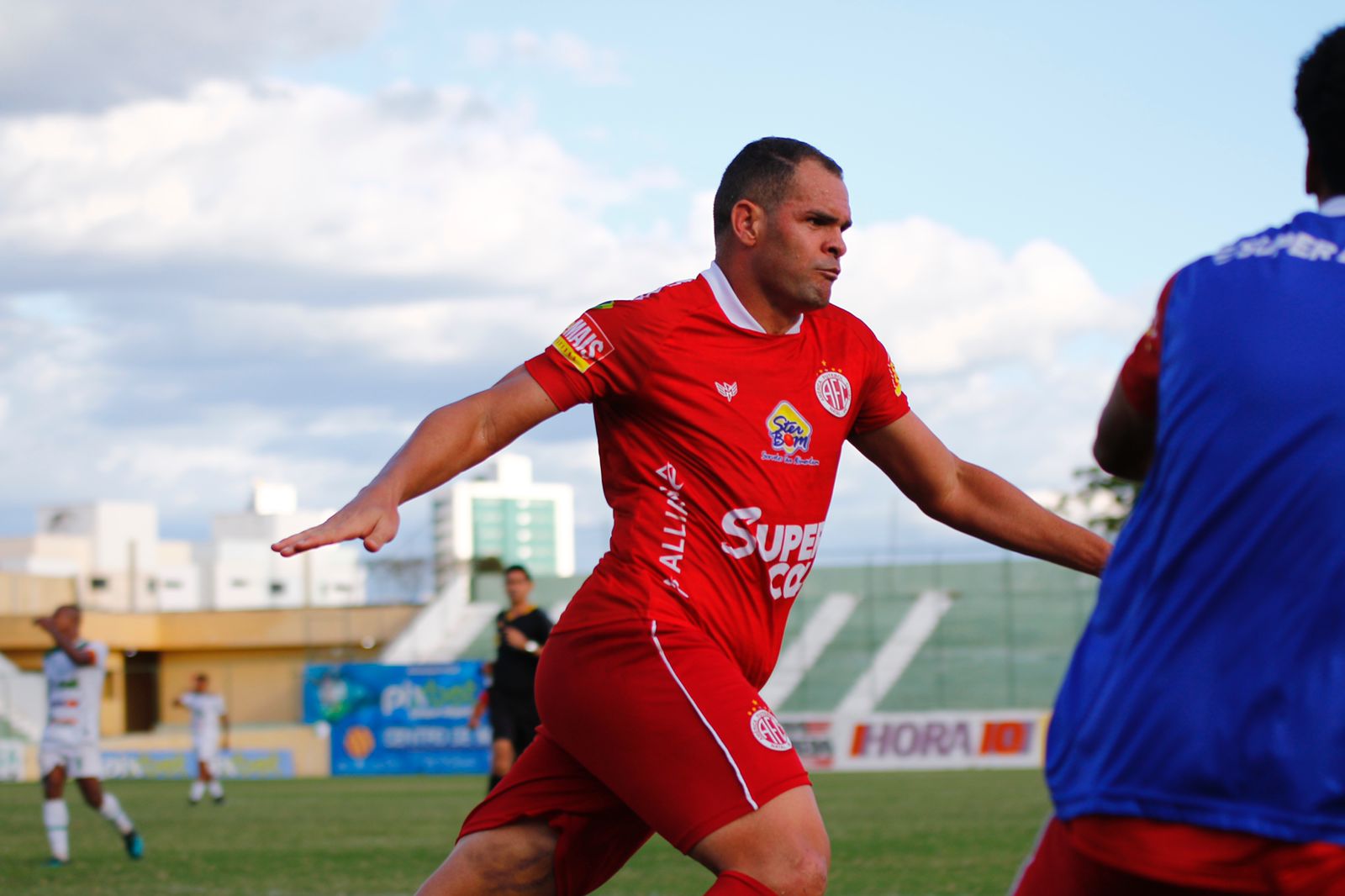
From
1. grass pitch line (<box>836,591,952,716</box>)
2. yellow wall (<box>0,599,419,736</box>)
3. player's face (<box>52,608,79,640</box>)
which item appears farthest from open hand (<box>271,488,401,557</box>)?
yellow wall (<box>0,599,419,736</box>)

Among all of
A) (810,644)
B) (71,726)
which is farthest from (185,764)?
(71,726)

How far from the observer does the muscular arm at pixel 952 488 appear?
14.9ft

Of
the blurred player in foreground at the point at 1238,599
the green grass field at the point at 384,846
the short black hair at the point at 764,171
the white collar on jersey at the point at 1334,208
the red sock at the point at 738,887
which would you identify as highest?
the short black hair at the point at 764,171

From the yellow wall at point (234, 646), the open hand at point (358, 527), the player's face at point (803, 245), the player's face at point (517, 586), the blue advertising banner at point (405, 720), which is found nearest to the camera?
the open hand at point (358, 527)

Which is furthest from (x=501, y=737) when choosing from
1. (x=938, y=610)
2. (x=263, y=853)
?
(x=938, y=610)

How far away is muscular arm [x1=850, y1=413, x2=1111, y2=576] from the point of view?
Answer: 178 inches

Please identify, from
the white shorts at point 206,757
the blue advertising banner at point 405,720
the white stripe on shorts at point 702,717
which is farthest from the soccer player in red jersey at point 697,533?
the blue advertising banner at point 405,720

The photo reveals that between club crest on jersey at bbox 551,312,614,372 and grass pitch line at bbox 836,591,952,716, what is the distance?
37.4 meters

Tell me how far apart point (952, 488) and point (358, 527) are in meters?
1.81

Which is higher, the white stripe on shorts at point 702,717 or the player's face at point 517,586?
the white stripe on shorts at point 702,717

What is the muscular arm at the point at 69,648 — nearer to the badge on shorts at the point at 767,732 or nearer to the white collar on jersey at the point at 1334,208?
the badge on shorts at the point at 767,732

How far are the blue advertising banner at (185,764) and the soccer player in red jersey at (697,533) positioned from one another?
37.4 m

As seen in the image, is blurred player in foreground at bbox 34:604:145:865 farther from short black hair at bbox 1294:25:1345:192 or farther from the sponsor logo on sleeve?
short black hair at bbox 1294:25:1345:192

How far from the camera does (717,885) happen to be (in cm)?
369
